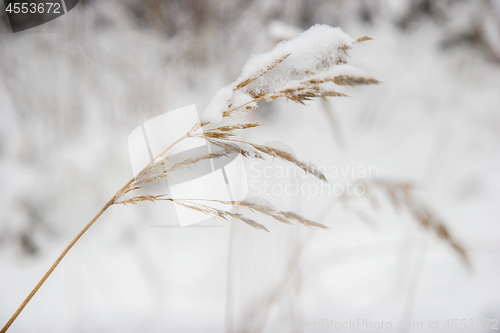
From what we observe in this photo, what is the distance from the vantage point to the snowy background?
0.78 metres

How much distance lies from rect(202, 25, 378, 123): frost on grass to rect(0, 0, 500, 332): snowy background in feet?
1.67

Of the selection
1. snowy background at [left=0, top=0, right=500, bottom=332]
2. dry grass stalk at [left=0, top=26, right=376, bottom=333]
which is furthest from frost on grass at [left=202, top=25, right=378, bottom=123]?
snowy background at [left=0, top=0, right=500, bottom=332]

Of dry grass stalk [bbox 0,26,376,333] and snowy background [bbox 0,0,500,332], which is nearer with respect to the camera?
dry grass stalk [bbox 0,26,376,333]

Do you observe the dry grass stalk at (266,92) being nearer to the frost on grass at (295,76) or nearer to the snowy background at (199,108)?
the frost on grass at (295,76)

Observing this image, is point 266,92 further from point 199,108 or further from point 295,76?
point 199,108

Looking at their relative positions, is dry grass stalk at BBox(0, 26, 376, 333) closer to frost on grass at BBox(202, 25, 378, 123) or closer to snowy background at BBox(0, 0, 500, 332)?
frost on grass at BBox(202, 25, 378, 123)

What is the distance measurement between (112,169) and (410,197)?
0.97 metres

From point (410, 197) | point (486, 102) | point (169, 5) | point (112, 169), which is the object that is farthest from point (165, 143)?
point (486, 102)

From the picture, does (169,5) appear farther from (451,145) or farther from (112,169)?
(451,145)

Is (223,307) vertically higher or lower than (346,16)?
lower

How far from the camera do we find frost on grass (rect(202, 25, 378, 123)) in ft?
0.80

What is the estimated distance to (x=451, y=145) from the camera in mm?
924

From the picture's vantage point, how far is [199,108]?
2.71 feet

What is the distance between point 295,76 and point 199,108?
0.63 meters
